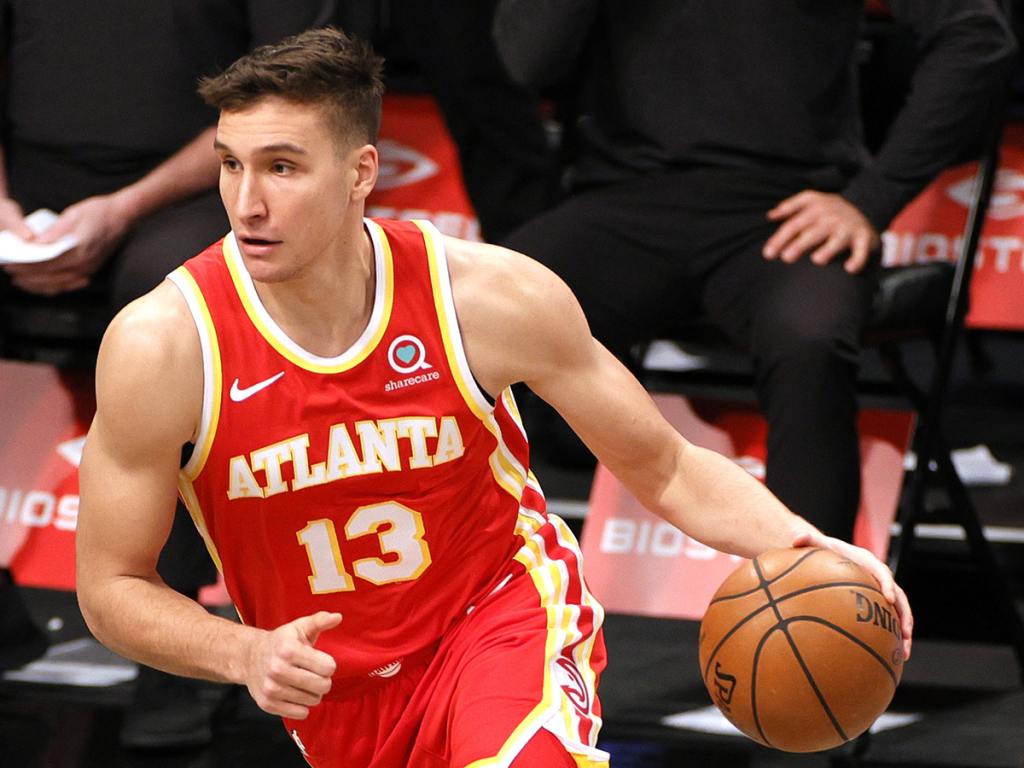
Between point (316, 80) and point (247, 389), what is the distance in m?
0.51

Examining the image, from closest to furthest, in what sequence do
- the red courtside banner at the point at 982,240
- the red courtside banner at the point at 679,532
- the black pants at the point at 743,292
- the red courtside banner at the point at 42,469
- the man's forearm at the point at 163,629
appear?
the man's forearm at the point at 163,629
the black pants at the point at 743,292
the red courtside banner at the point at 679,532
the red courtside banner at the point at 42,469
the red courtside banner at the point at 982,240

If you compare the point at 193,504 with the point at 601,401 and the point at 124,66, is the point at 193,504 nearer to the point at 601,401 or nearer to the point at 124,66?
the point at 601,401

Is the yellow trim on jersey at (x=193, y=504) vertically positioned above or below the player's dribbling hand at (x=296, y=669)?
below

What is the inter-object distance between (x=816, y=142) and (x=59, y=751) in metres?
2.38

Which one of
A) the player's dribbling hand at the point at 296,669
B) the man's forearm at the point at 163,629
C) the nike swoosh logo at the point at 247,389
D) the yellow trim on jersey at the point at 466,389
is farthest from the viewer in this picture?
the yellow trim on jersey at the point at 466,389

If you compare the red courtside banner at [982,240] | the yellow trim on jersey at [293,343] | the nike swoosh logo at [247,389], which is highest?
the yellow trim on jersey at [293,343]

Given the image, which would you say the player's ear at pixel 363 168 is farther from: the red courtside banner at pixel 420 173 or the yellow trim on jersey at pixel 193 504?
the red courtside banner at pixel 420 173

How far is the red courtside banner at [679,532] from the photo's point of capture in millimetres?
4266

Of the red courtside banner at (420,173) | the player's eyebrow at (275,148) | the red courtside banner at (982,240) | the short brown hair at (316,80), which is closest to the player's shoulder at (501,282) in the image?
the short brown hair at (316,80)

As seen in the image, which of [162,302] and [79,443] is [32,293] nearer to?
[79,443]

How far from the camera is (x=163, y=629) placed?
2586mm

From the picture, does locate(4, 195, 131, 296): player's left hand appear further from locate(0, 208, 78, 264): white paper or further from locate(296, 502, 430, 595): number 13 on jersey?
locate(296, 502, 430, 595): number 13 on jersey

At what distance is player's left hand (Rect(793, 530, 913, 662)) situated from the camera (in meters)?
2.73

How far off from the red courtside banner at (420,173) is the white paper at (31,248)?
3.11ft
